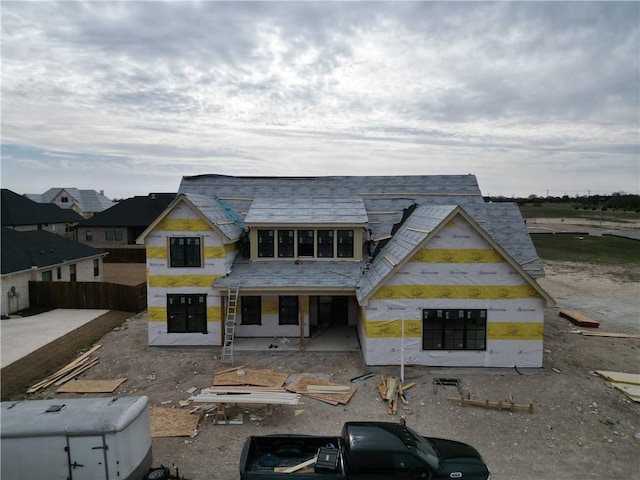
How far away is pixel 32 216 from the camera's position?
48719mm

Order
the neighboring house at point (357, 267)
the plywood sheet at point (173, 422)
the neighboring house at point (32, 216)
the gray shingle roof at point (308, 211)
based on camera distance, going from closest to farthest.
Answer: the plywood sheet at point (173, 422), the neighboring house at point (357, 267), the gray shingle roof at point (308, 211), the neighboring house at point (32, 216)

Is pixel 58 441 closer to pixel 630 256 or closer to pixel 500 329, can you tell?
pixel 500 329

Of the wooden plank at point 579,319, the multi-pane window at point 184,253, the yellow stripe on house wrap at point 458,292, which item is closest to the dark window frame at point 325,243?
the yellow stripe on house wrap at point 458,292

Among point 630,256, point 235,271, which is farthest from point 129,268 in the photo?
point 630,256

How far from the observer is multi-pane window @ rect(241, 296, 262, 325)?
65.3 feet

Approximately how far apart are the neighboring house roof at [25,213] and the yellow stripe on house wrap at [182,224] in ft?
116

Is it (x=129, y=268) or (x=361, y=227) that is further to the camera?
(x=129, y=268)

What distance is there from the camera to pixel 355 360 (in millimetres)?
17375

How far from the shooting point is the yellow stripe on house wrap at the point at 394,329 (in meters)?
16.6

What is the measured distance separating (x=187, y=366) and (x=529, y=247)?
17.7 meters

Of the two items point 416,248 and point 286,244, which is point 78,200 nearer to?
point 286,244

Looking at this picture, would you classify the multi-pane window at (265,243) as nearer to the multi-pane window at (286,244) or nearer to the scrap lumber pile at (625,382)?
the multi-pane window at (286,244)

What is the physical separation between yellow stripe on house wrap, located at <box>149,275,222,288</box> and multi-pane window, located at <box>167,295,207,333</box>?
55 centimetres

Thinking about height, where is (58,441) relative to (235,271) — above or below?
below
